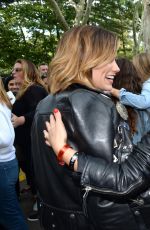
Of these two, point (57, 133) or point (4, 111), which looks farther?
point (4, 111)

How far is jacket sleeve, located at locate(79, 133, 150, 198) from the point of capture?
1.59 m

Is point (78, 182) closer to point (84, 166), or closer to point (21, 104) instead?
point (84, 166)

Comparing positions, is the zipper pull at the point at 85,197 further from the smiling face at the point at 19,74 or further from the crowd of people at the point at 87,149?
the smiling face at the point at 19,74

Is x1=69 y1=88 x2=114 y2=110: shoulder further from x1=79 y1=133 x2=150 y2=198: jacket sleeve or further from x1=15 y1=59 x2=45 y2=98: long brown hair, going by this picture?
x1=15 y1=59 x2=45 y2=98: long brown hair

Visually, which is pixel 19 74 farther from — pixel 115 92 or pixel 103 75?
pixel 103 75

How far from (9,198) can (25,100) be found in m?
1.62

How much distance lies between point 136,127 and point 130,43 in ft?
107

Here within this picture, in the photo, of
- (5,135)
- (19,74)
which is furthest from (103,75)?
(19,74)

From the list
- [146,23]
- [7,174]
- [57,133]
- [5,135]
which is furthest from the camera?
[146,23]

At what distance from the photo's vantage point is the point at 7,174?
3.10 metres

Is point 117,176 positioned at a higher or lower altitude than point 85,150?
lower

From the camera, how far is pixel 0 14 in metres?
21.3

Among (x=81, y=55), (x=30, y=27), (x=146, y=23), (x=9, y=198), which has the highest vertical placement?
(x=30, y=27)

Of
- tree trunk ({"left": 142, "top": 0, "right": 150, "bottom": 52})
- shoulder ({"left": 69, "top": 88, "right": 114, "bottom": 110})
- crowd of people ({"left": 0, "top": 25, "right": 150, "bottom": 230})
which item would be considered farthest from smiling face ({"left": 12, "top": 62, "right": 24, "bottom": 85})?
tree trunk ({"left": 142, "top": 0, "right": 150, "bottom": 52})
